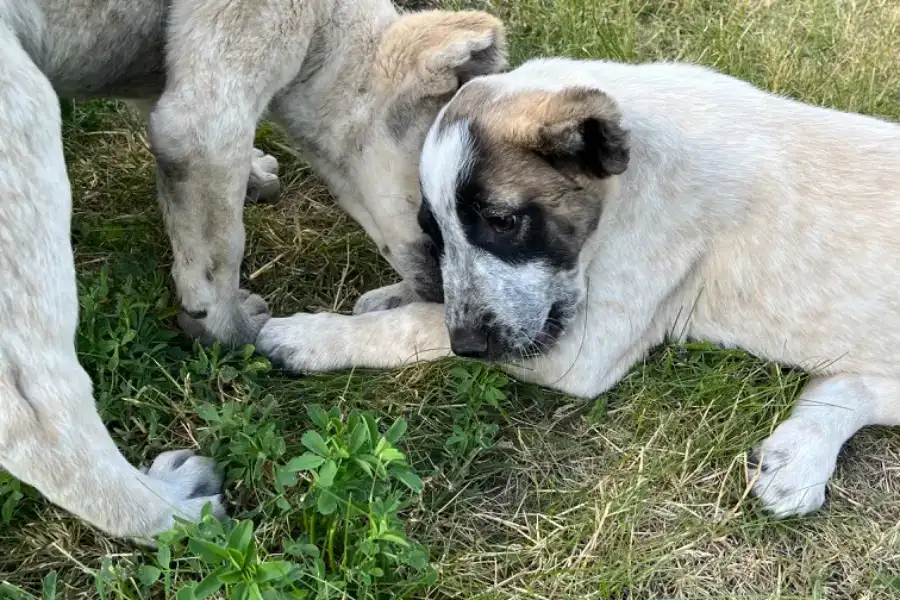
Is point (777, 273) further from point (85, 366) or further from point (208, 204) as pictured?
point (85, 366)

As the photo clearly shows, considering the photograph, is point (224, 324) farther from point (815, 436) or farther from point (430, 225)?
point (815, 436)

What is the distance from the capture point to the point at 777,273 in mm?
3975

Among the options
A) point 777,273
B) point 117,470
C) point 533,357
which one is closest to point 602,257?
point 533,357

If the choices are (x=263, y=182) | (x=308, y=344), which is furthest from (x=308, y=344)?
(x=263, y=182)

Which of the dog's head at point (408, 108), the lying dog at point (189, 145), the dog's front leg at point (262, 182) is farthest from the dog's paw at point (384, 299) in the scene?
the dog's front leg at point (262, 182)

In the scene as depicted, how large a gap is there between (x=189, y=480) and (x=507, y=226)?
1.53 metres

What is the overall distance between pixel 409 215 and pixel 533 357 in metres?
0.86

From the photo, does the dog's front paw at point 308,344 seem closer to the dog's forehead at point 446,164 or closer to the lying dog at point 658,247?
the lying dog at point 658,247

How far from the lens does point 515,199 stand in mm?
3555

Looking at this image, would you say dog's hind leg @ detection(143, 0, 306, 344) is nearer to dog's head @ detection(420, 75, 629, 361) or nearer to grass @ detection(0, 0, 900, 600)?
grass @ detection(0, 0, 900, 600)

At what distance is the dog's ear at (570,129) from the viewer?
343cm

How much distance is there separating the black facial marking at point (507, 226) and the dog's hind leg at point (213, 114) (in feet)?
3.15

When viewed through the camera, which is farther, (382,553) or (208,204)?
(208,204)

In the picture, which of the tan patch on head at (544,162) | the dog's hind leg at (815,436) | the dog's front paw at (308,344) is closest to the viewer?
the tan patch on head at (544,162)
